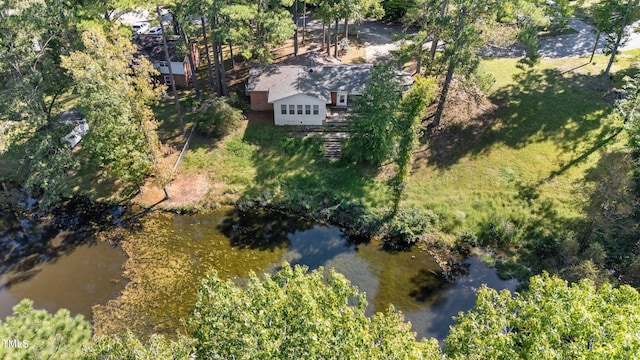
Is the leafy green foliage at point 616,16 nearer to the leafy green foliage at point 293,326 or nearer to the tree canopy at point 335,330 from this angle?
the tree canopy at point 335,330

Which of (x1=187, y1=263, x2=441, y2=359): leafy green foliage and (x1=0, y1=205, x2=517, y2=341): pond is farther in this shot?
(x1=0, y1=205, x2=517, y2=341): pond

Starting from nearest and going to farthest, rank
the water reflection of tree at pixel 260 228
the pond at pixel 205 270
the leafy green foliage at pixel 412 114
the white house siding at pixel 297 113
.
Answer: the pond at pixel 205 270 → the leafy green foliage at pixel 412 114 → the water reflection of tree at pixel 260 228 → the white house siding at pixel 297 113

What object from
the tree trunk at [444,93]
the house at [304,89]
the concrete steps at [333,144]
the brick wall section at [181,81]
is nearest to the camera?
the tree trunk at [444,93]

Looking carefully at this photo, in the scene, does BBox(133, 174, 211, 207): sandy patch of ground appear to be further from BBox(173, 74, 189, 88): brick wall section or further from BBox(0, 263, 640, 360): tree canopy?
BBox(0, 263, 640, 360): tree canopy

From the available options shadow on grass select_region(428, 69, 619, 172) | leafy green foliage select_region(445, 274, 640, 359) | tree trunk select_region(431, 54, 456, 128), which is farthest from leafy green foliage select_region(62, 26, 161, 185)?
leafy green foliage select_region(445, 274, 640, 359)

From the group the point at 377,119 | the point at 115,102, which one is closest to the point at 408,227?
the point at 377,119

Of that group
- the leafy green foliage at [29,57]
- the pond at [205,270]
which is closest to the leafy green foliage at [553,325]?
the pond at [205,270]

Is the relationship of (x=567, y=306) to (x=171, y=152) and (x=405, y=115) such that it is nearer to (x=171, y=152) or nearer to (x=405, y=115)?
(x=405, y=115)
